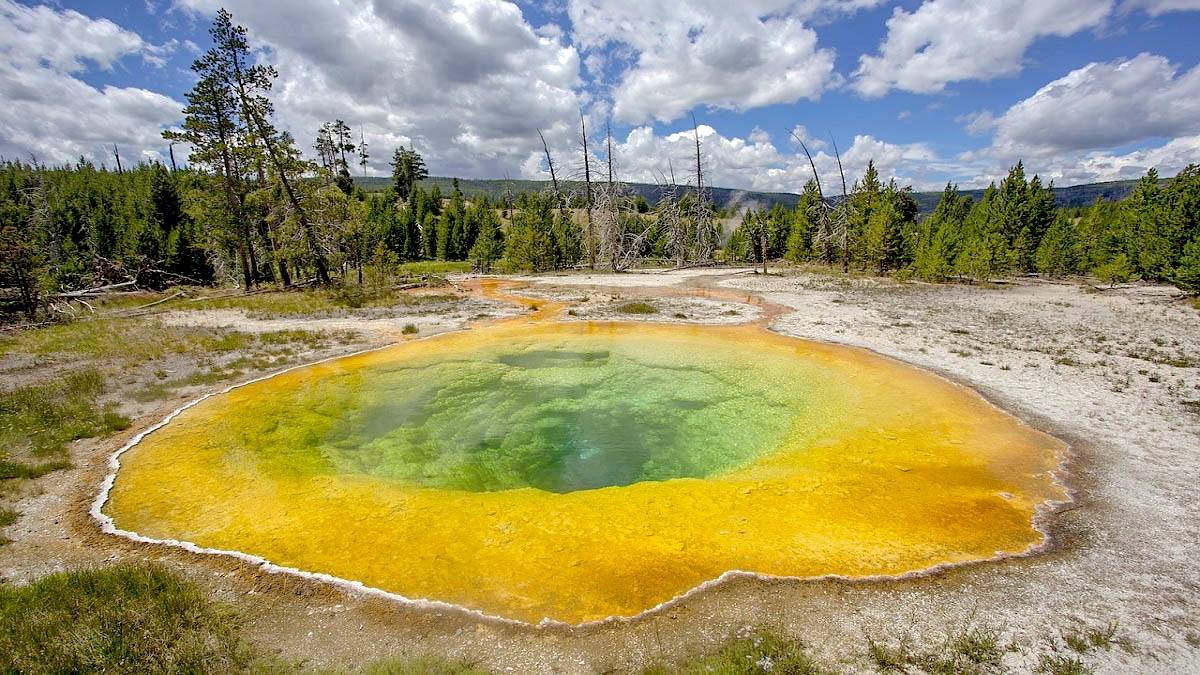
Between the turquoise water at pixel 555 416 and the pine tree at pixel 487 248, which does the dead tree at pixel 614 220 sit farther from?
the turquoise water at pixel 555 416

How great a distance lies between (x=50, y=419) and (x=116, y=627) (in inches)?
342

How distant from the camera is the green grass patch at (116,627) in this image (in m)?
4.03

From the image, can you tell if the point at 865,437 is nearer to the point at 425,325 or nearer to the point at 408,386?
the point at 408,386

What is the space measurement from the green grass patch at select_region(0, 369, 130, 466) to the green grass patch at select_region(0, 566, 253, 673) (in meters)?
4.74

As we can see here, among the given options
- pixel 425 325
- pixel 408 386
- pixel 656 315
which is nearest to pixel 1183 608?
pixel 408 386

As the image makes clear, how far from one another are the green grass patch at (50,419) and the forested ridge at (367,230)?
12.2 m

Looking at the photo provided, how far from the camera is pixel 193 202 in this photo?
26547mm

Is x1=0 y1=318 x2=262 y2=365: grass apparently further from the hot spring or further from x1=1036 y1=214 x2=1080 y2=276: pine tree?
x1=1036 y1=214 x2=1080 y2=276: pine tree

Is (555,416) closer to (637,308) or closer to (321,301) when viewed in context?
(637,308)

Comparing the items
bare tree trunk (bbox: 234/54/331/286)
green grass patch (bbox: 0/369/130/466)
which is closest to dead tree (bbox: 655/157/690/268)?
bare tree trunk (bbox: 234/54/331/286)

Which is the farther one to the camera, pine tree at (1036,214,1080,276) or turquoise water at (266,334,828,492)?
pine tree at (1036,214,1080,276)

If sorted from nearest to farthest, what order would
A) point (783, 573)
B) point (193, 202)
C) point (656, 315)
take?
point (783, 573), point (656, 315), point (193, 202)

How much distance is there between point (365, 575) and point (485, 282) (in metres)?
37.0

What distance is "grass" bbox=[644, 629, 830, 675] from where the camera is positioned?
4.21m
